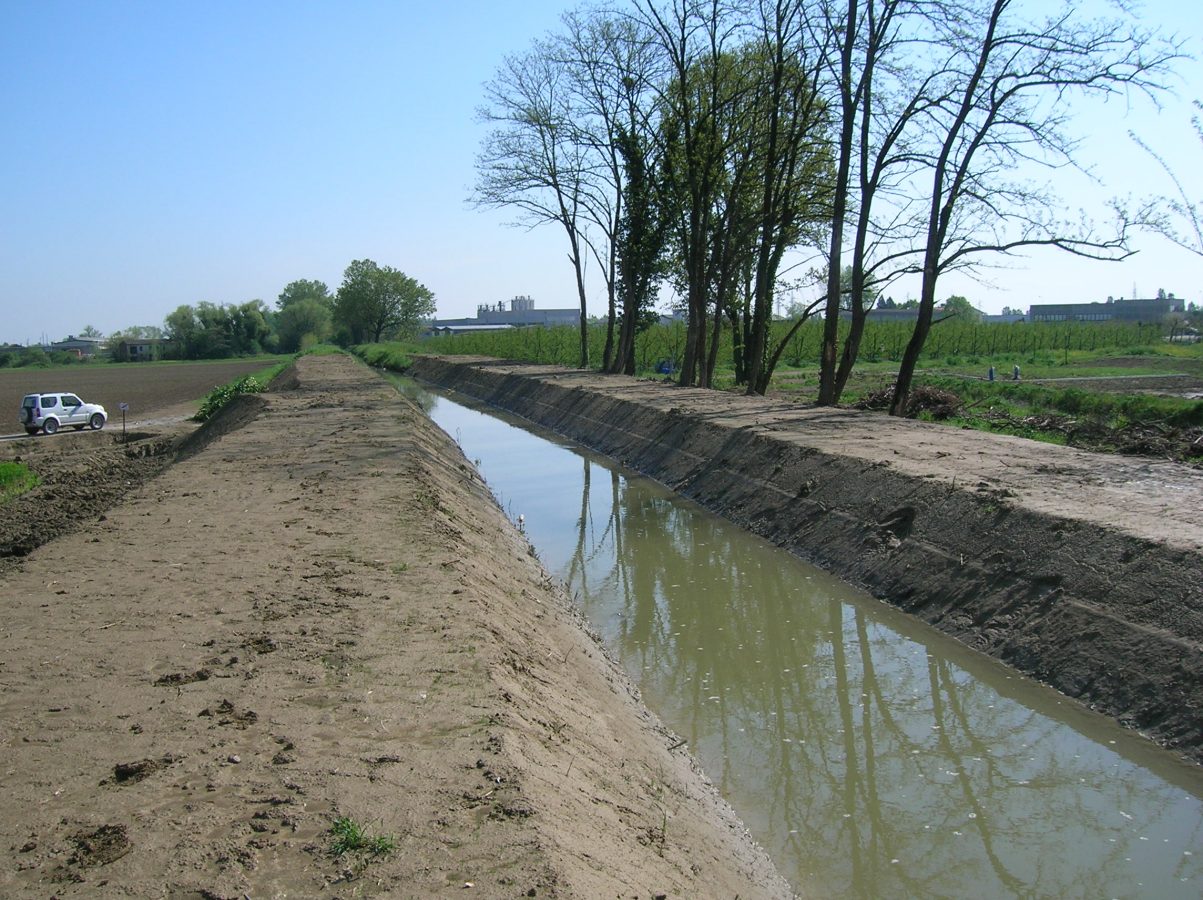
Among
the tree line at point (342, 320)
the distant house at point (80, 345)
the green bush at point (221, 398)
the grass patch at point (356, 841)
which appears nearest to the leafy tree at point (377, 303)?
the tree line at point (342, 320)

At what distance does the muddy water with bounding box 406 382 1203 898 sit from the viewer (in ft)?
19.0

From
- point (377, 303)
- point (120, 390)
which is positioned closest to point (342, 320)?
point (377, 303)

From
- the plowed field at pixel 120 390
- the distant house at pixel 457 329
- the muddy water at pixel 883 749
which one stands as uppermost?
the distant house at pixel 457 329

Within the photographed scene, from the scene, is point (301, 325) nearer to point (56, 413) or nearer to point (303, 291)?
point (303, 291)

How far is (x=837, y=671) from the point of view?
918 cm

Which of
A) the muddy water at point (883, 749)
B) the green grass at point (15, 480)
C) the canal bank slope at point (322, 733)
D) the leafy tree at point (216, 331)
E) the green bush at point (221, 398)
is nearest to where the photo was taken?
the canal bank slope at point (322, 733)

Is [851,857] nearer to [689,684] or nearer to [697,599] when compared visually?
[689,684]

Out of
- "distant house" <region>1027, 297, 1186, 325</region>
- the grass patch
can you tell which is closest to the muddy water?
the grass patch

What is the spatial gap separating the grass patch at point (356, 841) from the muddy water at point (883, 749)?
2562mm

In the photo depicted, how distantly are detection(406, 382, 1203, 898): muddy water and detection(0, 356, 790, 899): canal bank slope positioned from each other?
555 mm

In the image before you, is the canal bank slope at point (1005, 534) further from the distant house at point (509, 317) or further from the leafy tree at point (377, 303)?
the distant house at point (509, 317)

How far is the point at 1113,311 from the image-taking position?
94.5 meters

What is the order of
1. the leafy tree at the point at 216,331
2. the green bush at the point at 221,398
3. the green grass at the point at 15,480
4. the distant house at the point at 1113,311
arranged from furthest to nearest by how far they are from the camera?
the leafy tree at the point at 216,331, the distant house at the point at 1113,311, the green bush at the point at 221,398, the green grass at the point at 15,480

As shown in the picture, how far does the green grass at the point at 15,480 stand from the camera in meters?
17.8
